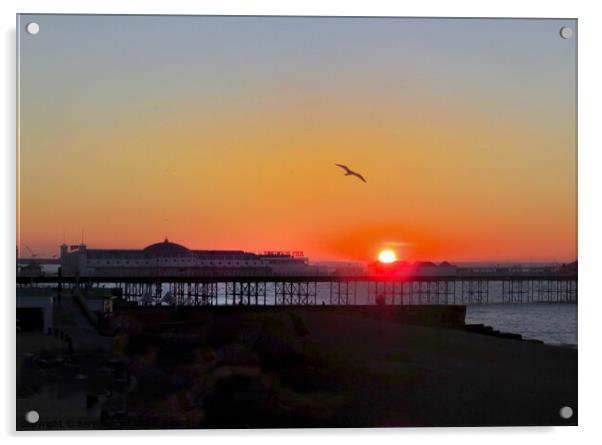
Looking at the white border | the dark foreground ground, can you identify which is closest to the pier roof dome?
the dark foreground ground

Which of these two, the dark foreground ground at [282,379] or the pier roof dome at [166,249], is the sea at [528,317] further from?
the pier roof dome at [166,249]

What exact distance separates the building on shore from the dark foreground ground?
27cm

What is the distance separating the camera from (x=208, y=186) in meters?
5.00

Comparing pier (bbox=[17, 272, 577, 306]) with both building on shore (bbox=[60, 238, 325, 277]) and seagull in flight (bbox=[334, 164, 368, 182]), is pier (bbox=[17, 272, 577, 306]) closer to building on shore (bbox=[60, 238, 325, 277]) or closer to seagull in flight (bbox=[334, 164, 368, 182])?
building on shore (bbox=[60, 238, 325, 277])

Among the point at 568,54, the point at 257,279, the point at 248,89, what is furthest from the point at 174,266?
the point at 568,54

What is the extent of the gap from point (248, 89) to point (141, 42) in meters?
0.58

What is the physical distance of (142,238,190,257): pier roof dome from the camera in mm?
5012

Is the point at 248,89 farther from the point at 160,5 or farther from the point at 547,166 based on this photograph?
the point at 547,166

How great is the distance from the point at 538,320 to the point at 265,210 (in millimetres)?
1678

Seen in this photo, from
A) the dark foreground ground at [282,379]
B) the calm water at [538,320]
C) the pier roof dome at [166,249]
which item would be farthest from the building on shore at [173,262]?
the calm water at [538,320]

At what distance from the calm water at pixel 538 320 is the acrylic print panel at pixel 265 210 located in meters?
0.02
